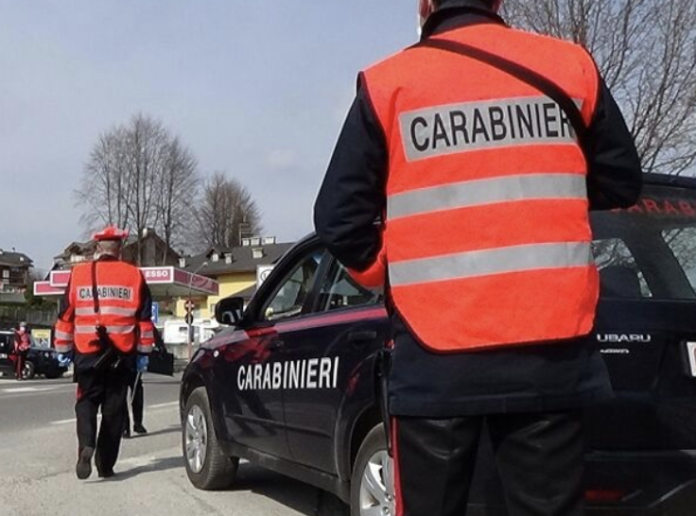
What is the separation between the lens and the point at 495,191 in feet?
7.68

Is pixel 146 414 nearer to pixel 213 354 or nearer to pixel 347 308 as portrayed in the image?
pixel 213 354

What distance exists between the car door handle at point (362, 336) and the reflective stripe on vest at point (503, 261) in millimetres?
2356

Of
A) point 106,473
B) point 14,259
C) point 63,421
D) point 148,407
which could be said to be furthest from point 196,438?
point 14,259

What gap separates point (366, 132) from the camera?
95.4 inches

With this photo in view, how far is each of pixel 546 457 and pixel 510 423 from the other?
11 cm

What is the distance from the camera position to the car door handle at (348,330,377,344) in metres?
4.72

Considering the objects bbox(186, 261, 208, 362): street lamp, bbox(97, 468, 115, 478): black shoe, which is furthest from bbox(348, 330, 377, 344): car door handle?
bbox(186, 261, 208, 362): street lamp

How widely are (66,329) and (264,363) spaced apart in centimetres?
219

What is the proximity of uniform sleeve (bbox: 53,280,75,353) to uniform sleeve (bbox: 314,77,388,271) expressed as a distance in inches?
214

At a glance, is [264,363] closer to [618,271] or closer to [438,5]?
[618,271]

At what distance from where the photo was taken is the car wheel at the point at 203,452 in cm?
702

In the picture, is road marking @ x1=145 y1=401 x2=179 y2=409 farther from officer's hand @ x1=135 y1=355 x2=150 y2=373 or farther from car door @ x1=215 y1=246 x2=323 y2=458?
car door @ x1=215 y1=246 x2=323 y2=458

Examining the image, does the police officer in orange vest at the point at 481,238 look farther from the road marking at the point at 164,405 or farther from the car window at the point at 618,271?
the road marking at the point at 164,405

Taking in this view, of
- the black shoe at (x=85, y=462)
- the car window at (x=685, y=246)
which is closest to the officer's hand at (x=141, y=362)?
the black shoe at (x=85, y=462)
